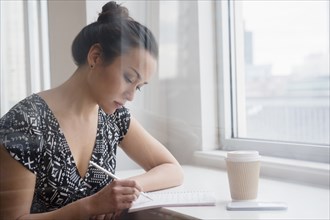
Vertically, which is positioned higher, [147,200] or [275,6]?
[275,6]

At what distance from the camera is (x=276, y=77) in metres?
1.01

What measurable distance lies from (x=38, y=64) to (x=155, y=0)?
0.75 feet

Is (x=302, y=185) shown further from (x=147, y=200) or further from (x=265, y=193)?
(x=147, y=200)

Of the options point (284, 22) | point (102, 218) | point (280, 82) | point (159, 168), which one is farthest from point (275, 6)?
point (102, 218)

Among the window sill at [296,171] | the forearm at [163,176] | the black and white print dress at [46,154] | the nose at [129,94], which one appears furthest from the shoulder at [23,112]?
the window sill at [296,171]

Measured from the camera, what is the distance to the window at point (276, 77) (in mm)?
900

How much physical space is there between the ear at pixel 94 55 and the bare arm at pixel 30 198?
18 cm

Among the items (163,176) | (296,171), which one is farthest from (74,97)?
(296,171)

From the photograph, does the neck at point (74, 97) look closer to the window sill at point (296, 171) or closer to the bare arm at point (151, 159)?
the bare arm at point (151, 159)

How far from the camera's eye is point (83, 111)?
68cm

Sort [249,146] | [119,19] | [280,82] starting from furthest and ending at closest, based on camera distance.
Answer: [280,82] → [249,146] → [119,19]

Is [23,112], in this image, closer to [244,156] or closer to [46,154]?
[46,154]

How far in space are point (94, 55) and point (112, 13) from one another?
0.23 feet

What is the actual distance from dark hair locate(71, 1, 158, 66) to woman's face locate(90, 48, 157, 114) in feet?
0.04
